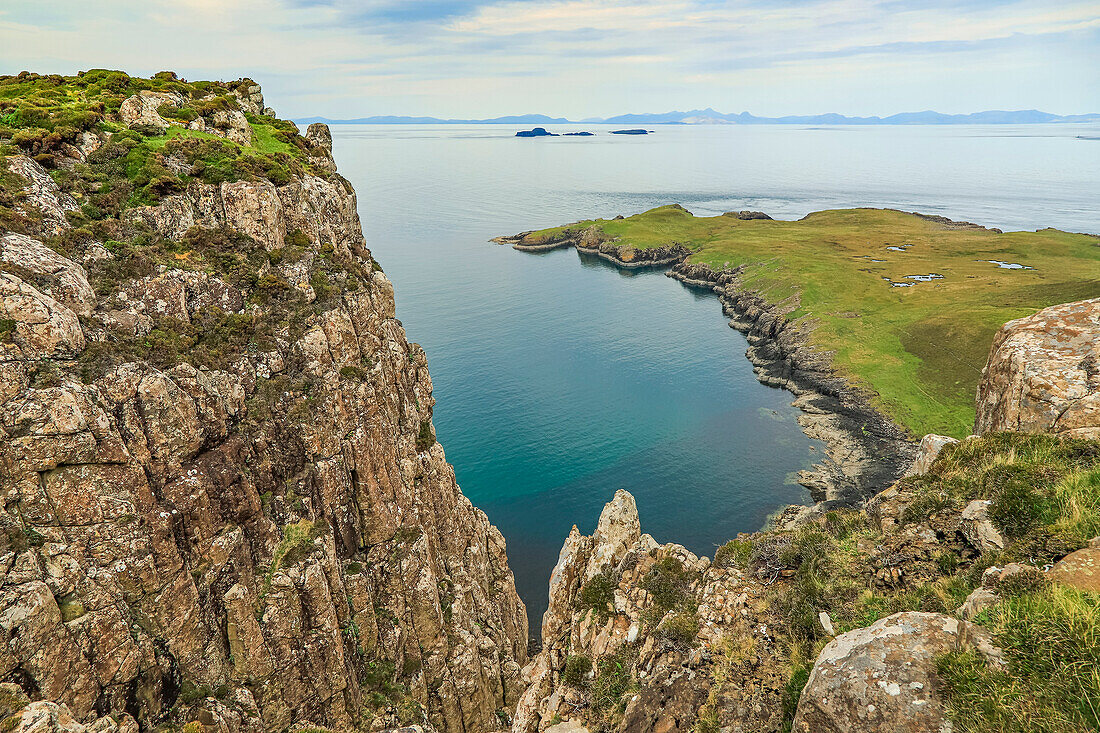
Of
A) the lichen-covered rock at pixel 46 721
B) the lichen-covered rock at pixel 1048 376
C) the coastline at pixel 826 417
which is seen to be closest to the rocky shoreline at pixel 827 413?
the coastline at pixel 826 417

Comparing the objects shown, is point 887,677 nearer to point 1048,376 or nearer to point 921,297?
point 1048,376

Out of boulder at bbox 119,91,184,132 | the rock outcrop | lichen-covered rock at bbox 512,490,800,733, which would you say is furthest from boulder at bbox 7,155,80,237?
the rock outcrop

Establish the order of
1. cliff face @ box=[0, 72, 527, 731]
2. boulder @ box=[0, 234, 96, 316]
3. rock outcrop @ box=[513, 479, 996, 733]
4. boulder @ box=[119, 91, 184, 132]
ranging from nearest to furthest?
rock outcrop @ box=[513, 479, 996, 733], cliff face @ box=[0, 72, 527, 731], boulder @ box=[0, 234, 96, 316], boulder @ box=[119, 91, 184, 132]

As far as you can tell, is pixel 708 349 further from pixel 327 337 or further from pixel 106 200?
pixel 106 200

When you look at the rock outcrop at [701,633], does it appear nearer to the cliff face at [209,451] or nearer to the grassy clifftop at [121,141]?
the cliff face at [209,451]

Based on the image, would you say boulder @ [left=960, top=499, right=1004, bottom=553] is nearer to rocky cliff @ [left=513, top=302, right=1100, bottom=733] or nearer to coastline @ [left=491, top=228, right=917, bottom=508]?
rocky cliff @ [left=513, top=302, right=1100, bottom=733]

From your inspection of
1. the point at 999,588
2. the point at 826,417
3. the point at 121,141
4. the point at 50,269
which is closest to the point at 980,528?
the point at 999,588

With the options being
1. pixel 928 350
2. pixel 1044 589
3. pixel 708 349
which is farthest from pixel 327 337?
pixel 928 350
